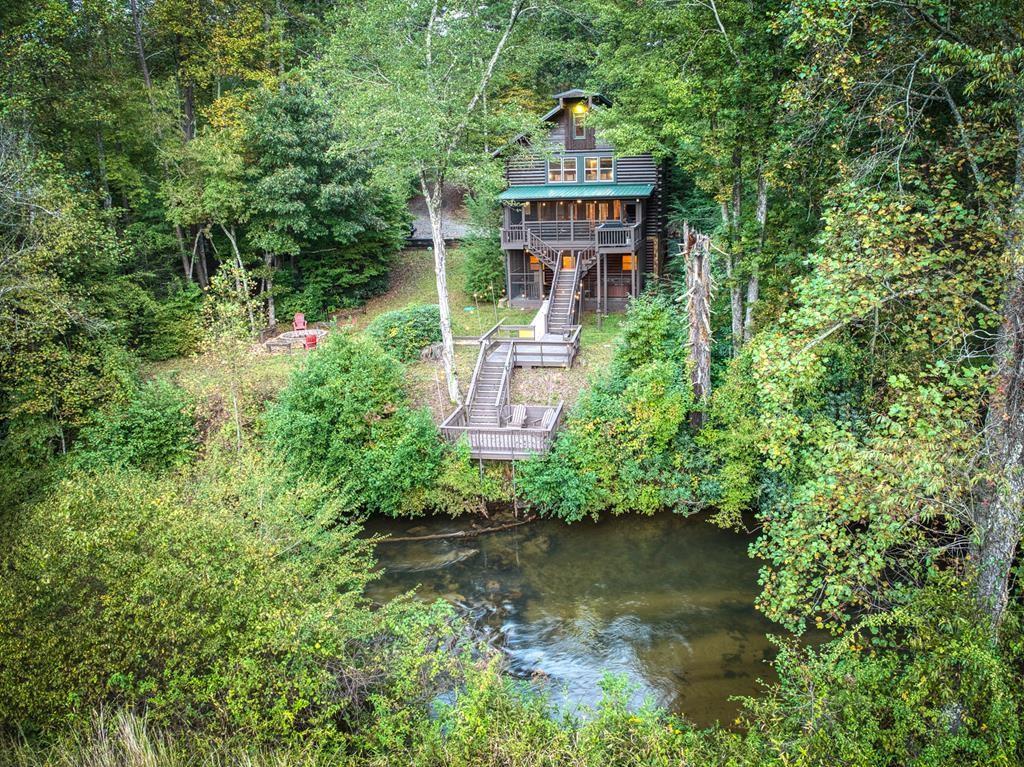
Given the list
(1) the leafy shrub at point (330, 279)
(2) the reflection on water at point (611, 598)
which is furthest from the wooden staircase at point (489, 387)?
(1) the leafy shrub at point (330, 279)

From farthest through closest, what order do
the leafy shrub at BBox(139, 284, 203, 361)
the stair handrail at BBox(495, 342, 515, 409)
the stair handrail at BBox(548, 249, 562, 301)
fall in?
the stair handrail at BBox(548, 249, 562, 301), the leafy shrub at BBox(139, 284, 203, 361), the stair handrail at BBox(495, 342, 515, 409)

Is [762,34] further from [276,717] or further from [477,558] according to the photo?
[276,717]

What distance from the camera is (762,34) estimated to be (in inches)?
655

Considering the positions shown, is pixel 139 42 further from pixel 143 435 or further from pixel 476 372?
pixel 476 372

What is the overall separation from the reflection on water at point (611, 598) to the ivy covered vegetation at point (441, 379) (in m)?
0.75

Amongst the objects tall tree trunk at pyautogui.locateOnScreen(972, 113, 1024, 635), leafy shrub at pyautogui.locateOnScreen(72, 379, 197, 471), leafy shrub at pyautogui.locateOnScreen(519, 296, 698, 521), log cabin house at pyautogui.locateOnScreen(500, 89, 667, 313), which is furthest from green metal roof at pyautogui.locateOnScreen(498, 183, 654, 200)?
tall tree trunk at pyautogui.locateOnScreen(972, 113, 1024, 635)

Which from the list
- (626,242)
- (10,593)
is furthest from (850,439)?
(626,242)

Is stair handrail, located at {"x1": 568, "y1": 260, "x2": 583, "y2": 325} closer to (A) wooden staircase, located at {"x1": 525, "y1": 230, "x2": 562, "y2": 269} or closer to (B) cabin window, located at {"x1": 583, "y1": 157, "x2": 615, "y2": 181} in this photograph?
(A) wooden staircase, located at {"x1": 525, "y1": 230, "x2": 562, "y2": 269}

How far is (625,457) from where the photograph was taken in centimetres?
1870

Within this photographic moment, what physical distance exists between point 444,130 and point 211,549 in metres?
14.4

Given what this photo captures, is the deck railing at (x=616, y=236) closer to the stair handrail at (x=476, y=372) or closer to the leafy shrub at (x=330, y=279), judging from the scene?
the stair handrail at (x=476, y=372)

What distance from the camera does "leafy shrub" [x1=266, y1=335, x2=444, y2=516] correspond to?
18844 millimetres

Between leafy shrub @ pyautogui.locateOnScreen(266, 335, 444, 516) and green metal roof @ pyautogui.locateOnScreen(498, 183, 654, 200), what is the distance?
1297cm

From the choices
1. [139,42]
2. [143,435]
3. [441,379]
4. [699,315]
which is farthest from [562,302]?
[139,42]
